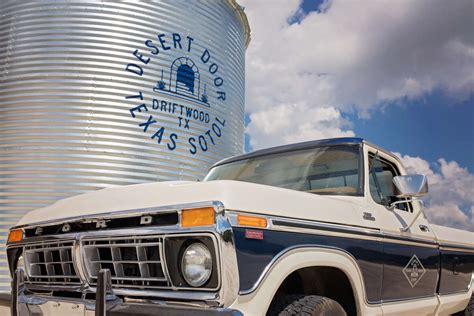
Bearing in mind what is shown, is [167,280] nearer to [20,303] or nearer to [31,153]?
[20,303]

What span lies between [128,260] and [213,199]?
614 millimetres

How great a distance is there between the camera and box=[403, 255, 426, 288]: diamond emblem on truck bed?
10.4ft

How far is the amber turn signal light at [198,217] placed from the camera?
1.92 meters

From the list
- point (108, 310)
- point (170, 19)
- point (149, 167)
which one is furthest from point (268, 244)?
point (170, 19)

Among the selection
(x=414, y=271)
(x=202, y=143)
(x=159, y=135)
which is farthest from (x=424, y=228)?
(x=202, y=143)

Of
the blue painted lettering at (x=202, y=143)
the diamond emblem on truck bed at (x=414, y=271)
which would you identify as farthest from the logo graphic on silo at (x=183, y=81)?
the diamond emblem on truck bed at (x=414, y=271)

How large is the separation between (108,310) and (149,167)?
5.22 metres

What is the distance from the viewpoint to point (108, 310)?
6.72ft

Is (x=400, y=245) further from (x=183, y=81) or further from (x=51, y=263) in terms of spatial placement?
(x=183, y=81)

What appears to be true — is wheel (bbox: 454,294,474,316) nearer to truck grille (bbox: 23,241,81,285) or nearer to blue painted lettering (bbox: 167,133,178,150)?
truck grille (bbox: 23,241,81,285)

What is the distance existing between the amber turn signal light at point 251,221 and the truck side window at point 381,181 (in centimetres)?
142

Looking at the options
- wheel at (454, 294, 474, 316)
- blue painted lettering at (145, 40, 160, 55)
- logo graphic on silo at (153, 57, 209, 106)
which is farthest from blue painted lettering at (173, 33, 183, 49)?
wheel at (454, 294, 474, 316)

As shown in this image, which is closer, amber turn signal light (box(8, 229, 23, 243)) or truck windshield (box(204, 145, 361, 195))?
amber turn signal light (box(8, 229, 23, 243))

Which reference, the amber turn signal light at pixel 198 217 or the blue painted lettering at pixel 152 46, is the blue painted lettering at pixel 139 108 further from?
the amber turn signal light at pixel 198 217
